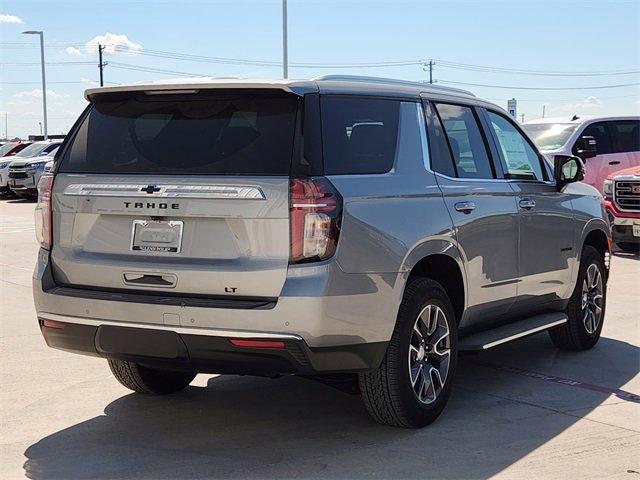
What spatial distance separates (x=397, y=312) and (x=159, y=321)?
1.25 m

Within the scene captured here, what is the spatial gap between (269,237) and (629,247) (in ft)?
37.5

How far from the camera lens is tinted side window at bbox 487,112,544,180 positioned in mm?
6625

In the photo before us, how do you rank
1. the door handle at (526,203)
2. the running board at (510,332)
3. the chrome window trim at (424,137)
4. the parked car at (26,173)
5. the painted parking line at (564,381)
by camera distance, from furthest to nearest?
1. the parked car at (26,173)
2. the door handle at (526,203)
3. the painted parking line at (564,381)
4. the running board at (510,332)
5. the chrome window trim at (424,137)

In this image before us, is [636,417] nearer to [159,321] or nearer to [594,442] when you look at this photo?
[594,442]

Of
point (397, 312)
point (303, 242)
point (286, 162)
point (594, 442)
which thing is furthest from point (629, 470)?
point (286, 162)

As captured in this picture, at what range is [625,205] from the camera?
1370 cm

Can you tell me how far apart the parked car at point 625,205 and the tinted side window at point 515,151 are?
277 inches

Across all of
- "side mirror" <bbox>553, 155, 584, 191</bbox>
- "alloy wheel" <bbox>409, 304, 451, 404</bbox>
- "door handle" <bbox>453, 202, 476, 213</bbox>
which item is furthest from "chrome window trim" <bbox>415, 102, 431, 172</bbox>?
"side mirror" <bbox>553, 155, 584, 191</bbox>

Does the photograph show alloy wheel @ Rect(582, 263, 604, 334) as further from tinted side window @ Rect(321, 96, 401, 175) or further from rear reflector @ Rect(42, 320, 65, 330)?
rear reflector @ Rect(42, 320, 65, 330)

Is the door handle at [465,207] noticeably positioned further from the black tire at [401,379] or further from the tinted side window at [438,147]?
the black tire at [401,379]

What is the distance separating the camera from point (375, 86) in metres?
5.46

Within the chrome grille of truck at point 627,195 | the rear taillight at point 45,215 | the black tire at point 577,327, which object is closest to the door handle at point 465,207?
the black tire at point 577,327

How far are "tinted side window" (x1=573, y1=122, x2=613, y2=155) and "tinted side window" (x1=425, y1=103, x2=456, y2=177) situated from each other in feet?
35.7

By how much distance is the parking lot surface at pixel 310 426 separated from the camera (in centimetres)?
474
